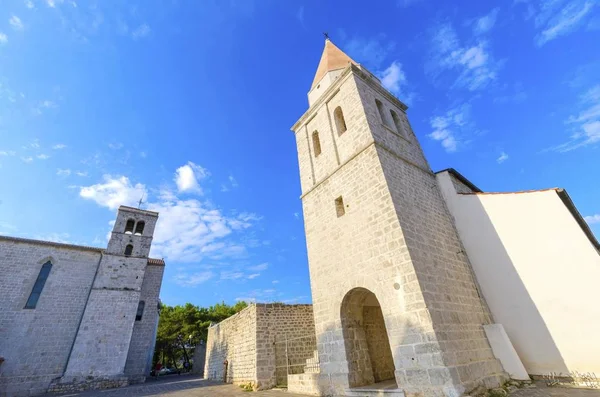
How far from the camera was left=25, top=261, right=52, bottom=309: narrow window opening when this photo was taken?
14508 mm

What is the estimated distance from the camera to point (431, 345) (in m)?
5.13

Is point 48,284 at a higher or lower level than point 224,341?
higher

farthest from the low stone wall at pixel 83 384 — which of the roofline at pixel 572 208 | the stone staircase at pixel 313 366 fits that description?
the roofline at pixel 572 208

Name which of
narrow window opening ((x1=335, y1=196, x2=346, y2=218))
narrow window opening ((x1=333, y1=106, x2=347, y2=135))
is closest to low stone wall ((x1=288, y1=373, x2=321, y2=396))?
narrow window opening ((x1=335, y1=196, x2=346, y2=218))

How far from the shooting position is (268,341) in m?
9.78

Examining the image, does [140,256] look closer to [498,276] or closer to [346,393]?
[346,393]

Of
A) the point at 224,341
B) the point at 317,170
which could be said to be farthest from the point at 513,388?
the point at 224,341

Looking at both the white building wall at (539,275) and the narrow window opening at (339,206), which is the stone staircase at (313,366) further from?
the white building wall at (539,275)

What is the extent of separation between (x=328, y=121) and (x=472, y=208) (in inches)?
222

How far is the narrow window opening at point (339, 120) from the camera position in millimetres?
9594

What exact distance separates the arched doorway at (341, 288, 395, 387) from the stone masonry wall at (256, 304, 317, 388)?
264 centimetres

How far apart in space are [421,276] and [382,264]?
89 centimetres

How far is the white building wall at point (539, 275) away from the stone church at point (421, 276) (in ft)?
0.08

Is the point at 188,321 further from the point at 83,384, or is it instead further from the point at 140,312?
the point at 83,384
